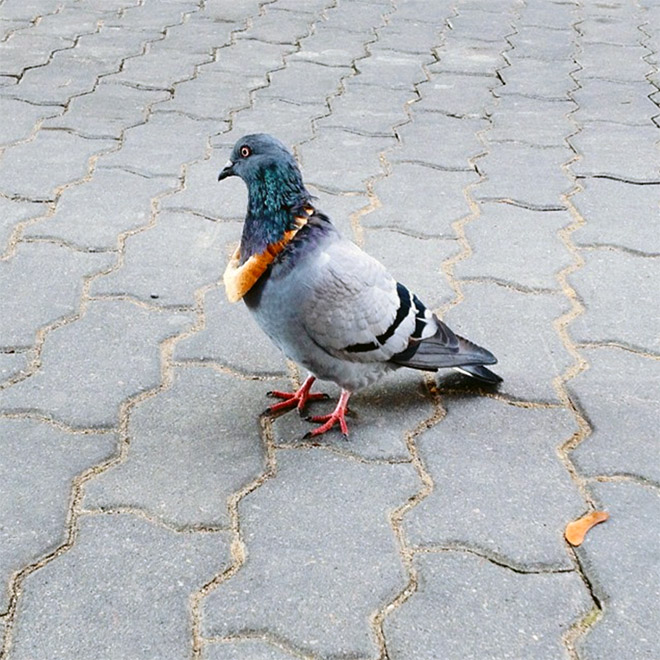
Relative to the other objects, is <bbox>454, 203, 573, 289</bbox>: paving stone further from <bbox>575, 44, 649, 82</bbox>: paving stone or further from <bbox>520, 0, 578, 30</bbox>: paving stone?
<bbox>520, 0, 578, 30</bbox>: paving stone

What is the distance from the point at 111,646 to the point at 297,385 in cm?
124

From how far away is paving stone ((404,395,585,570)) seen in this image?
270 centimetres

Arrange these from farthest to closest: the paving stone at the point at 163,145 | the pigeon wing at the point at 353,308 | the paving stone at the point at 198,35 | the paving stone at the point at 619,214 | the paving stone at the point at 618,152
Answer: the paving stone at the point at 198,35
the paving stone at the point at 618,152
the paving stone at the point at 163,145
the paving stone at the point at 619,214
the pigeon wing at the point at 353,308

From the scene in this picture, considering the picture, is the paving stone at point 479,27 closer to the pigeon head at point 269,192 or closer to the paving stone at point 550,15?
→ the paving stone at point 550,15

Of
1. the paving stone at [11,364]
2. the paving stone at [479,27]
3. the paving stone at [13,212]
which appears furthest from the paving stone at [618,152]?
the paving stone at [11,364]

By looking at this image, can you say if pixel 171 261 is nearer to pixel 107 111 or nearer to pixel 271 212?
pixel 271 212

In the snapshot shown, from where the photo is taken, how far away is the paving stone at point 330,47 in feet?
21.0

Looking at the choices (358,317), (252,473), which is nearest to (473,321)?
(358,317)

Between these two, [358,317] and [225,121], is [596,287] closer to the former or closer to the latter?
[358,317]

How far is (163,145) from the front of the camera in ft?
16.7

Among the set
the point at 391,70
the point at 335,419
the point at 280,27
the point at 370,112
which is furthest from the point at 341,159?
the point at 280,27

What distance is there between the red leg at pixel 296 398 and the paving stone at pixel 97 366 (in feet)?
1.26

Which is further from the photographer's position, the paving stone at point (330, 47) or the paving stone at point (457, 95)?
the paving stone at point (330, 47)

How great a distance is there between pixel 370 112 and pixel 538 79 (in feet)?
4.02
